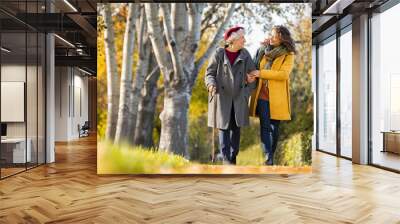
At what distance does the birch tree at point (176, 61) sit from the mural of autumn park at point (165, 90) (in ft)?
0.05

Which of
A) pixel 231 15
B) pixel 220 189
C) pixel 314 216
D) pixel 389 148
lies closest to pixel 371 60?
pixel 389 148

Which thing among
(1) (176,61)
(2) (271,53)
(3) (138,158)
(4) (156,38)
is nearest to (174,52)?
(1) (176,61)

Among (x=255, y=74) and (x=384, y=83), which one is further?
(x=384, y=83)

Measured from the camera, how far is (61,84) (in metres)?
16.4

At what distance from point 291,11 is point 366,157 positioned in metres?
3.70

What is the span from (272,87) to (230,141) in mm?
1117

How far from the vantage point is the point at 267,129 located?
673 centimetres

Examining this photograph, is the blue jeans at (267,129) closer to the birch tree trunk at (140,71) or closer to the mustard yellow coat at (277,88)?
the mustard yellow coat at (277,88)

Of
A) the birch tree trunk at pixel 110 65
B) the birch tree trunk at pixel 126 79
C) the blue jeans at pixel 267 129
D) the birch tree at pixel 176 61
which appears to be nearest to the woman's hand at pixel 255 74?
the blue jeans at pixel 267 129

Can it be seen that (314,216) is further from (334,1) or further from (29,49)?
(29,49)

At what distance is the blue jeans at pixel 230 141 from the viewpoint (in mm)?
6707

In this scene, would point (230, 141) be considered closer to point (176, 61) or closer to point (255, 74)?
point (255, 74)

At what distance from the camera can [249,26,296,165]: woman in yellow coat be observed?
670 centimetres

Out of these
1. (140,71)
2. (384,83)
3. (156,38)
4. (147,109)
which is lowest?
(147,109)
